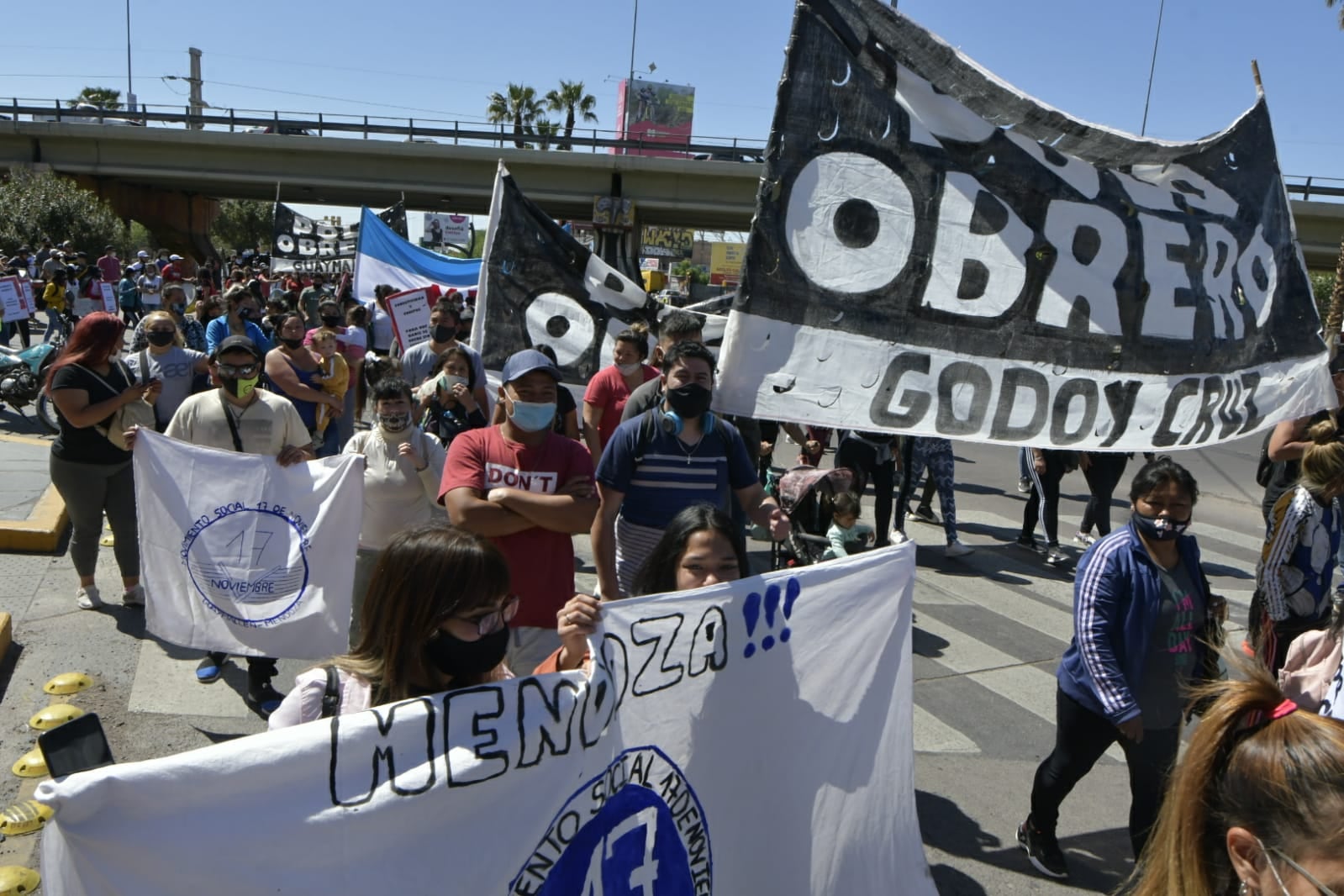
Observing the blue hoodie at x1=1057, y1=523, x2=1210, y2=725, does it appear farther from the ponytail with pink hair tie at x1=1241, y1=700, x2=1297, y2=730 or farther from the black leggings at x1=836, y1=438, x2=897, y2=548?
the black leggings at x1=836, y1=438, x2=897, y2=548

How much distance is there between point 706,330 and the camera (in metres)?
9.17

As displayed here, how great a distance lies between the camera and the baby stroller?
20.5 ft

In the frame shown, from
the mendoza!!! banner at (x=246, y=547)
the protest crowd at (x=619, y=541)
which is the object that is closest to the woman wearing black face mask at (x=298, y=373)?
the protest crowd at (x=619, y=541)

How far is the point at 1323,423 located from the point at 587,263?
15.6 feet

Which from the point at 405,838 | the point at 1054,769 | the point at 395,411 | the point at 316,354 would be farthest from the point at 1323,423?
the point at 316,354

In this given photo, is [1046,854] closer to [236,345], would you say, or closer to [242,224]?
[236,345]

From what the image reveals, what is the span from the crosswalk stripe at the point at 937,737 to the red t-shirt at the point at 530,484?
222cm

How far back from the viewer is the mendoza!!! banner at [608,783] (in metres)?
1.96

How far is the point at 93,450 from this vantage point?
5883 mm

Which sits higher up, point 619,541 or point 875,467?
point 619,541

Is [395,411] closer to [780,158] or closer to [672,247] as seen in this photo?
[780,158]

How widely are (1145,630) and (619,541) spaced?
2138mm

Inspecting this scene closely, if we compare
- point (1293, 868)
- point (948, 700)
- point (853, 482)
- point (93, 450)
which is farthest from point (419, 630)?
point (853, 482)

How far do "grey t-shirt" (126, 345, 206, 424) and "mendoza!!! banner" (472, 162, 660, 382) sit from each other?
1.89 m
